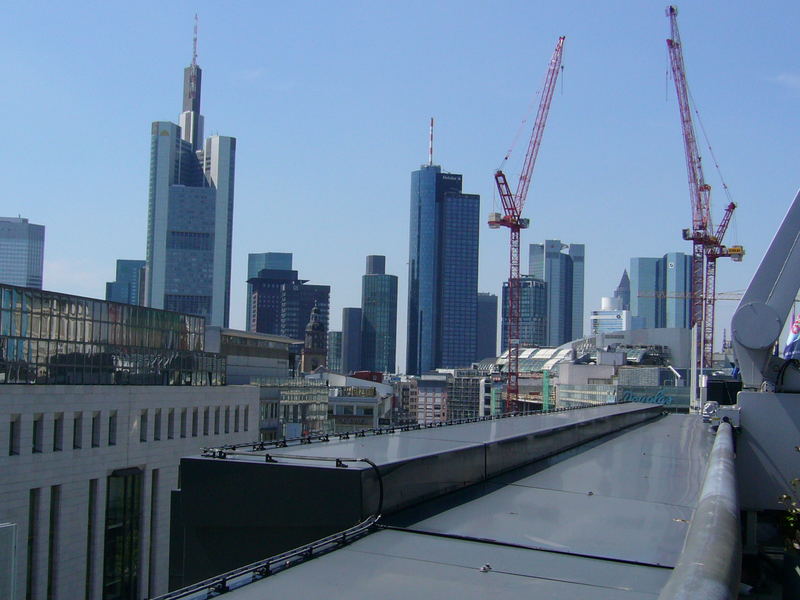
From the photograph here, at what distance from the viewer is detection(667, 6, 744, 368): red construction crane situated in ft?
426

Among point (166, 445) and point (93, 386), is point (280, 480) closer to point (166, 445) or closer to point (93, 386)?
point (93, 386)

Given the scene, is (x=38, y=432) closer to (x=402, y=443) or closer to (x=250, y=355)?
(x=402, y=443)

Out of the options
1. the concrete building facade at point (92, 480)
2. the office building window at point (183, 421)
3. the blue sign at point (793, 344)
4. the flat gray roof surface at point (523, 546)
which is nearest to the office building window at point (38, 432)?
the concrete building facade at point (92, 480)

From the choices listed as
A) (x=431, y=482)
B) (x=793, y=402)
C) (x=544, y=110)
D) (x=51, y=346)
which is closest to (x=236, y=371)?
(x=51, y=346)

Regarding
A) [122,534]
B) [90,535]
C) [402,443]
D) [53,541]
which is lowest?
[122,534]

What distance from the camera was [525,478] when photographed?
12.4 m

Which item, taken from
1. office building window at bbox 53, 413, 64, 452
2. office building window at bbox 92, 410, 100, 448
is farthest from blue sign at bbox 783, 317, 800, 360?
office building window at bbox 92, 410, 100, 448

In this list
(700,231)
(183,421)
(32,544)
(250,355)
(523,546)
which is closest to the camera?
(523,546)

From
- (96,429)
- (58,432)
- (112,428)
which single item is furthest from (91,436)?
(58,432)

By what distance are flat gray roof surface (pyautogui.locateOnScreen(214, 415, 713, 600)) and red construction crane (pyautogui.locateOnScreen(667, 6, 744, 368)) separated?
409 ft

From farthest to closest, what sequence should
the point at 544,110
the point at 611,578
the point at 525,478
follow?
the point at 544,110
the point at 525,478
the point at 611,578

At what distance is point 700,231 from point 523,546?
459 ft

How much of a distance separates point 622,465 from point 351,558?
886 cm

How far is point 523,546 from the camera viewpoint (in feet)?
25.1
